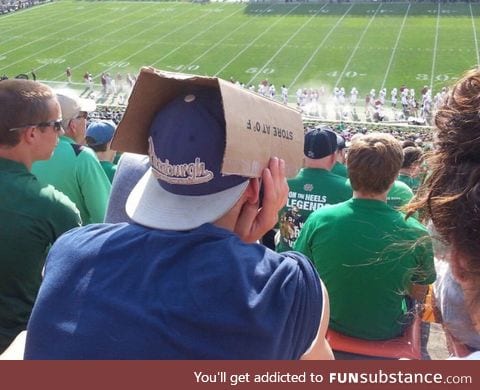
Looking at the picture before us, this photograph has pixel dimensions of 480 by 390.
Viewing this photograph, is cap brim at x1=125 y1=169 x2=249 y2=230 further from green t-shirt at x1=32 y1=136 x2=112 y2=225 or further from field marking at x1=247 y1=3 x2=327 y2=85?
field marking at x1=247 y1=3 x2=327 y2=85

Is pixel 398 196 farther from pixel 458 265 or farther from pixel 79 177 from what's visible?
pixel 458 265

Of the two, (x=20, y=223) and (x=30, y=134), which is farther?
(x=30, y=134)

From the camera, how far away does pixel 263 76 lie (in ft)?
108

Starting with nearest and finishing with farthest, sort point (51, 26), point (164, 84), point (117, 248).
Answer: point (117, 248)
point (164, 84)
point (51, 26)

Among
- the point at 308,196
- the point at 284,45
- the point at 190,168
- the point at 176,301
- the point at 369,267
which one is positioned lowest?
the point at 284,45

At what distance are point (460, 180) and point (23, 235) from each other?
192 cm

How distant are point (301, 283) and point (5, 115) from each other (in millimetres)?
2111

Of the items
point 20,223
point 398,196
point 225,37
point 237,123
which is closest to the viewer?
point 237,123

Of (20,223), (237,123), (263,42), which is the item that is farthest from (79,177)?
(263,42)

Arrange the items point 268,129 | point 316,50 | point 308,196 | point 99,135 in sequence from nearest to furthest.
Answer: point 268,129 → point 308,196 → point 99,135 → point 316,50

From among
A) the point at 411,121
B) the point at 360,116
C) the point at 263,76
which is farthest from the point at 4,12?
the point at 411,121

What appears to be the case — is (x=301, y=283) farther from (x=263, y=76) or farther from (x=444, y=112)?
(x=263, y=76)

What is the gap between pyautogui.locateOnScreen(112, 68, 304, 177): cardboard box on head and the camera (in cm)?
143

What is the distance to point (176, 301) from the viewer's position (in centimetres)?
130
